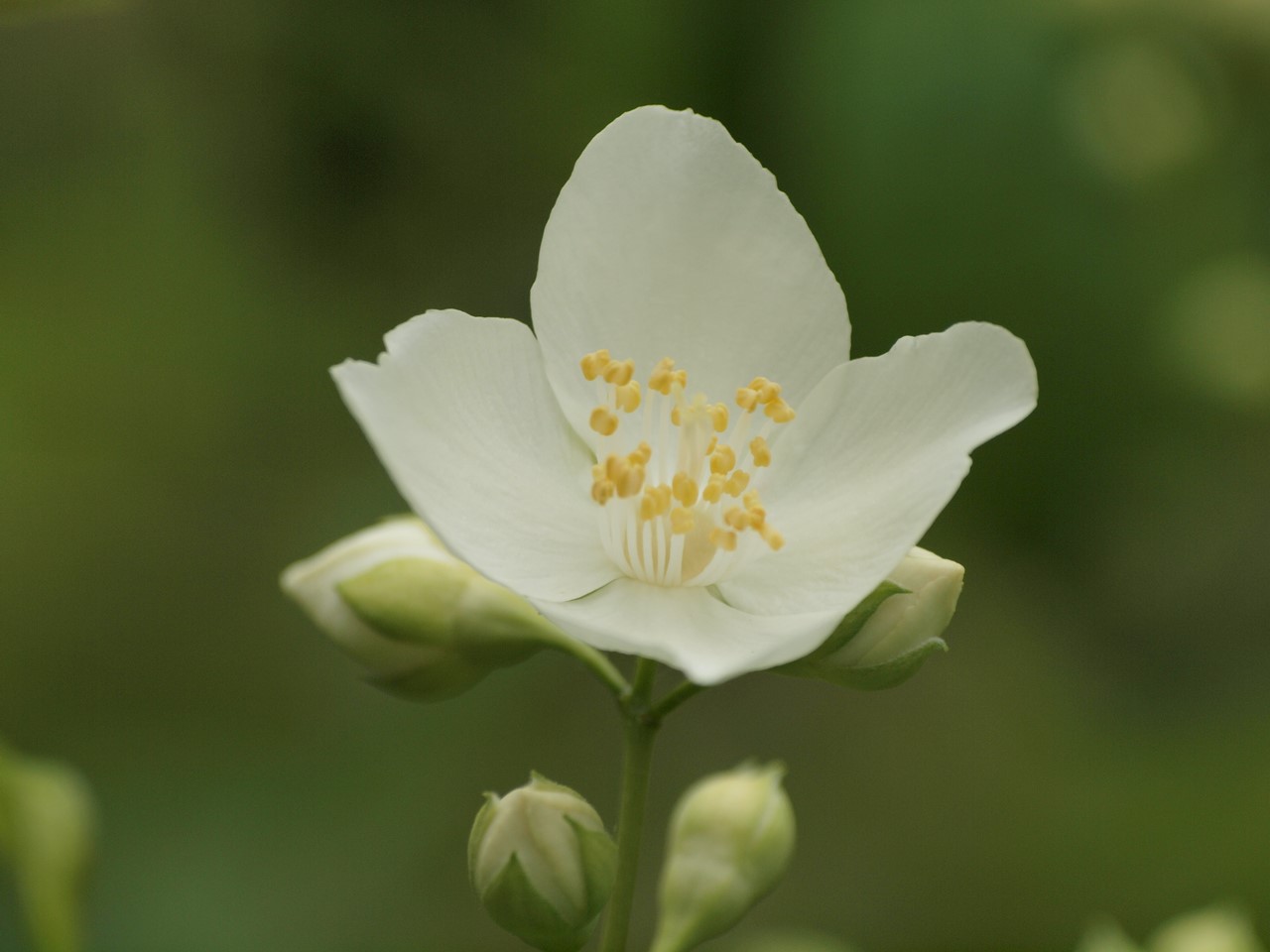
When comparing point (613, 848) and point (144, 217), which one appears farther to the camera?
point (144, 217)

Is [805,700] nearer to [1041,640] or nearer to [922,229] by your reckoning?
[1041,640]

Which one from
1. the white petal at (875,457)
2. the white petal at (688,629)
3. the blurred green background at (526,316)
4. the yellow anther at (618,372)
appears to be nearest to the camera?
the white petal at (688,629)

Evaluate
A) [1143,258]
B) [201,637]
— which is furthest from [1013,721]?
[201,637]

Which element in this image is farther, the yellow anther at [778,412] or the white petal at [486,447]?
the yellow anther at [778,412]

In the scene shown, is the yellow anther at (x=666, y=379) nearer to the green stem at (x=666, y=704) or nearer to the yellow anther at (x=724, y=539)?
the yellow anther at (x=724, y=539)

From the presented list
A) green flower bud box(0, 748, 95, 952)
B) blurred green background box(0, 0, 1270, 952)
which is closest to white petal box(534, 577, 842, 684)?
green flower bud box(0, 748, 95, 952)

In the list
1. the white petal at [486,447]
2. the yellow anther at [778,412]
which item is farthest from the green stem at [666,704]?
the yellow anther at [778,412]

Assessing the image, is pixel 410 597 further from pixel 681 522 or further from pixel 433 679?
pixel 681 522
